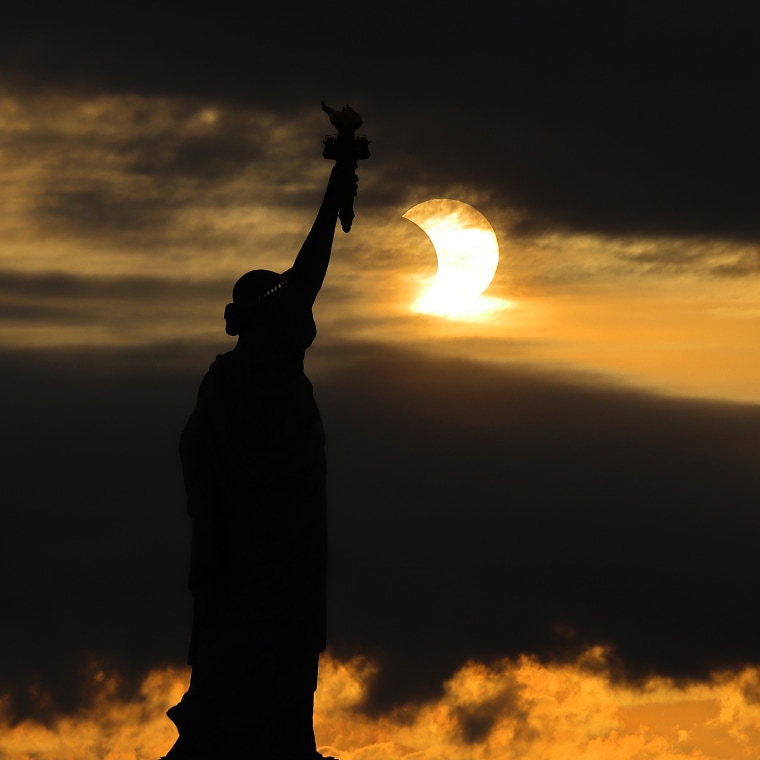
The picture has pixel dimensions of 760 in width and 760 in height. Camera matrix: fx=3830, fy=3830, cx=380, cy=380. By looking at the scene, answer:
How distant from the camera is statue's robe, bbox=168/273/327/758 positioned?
1534 inches

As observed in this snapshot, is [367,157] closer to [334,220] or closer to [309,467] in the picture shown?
[334,220]

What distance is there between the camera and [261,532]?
3906 cm

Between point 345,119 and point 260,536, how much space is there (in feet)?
14.2

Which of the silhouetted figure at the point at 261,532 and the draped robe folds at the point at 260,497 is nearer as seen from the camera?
the silhouetted figure at the point at 261,532

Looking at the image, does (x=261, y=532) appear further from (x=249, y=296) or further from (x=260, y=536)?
(x=249, y=296)

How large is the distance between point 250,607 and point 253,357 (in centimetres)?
255

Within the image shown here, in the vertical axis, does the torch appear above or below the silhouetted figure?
above

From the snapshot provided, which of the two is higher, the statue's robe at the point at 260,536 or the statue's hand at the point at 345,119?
the statue's hand at the point at 345,119

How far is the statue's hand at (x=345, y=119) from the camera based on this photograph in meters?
38.7

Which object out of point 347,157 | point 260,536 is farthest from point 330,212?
point 260,536

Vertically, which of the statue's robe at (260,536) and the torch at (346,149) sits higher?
the torch at (346,149)

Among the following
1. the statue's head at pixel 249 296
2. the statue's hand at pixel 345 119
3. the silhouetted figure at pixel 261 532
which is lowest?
the silhouetted figure at pixel 261 532

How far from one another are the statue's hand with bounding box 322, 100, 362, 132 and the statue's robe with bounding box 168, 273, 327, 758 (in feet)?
5.90

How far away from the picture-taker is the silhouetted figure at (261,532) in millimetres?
38906
